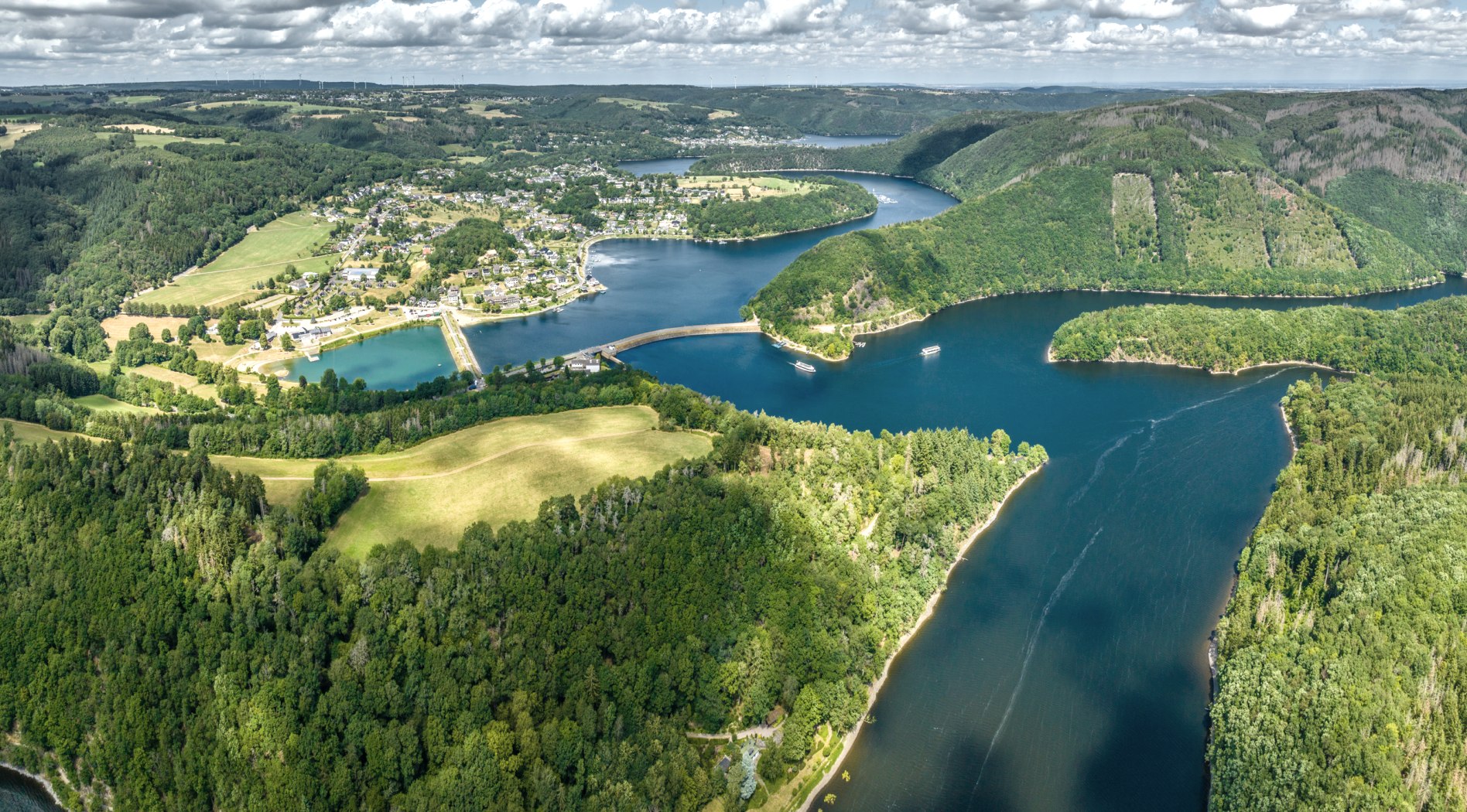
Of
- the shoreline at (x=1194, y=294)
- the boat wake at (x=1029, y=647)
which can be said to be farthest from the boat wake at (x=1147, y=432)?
the shoreline at (x=1194, y=294)


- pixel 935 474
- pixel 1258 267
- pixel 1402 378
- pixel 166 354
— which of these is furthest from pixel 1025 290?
pixel 166 354

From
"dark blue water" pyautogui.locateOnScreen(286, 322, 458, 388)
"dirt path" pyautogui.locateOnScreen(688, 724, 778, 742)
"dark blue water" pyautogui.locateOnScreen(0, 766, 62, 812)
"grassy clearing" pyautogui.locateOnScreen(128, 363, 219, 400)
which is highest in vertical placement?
"grassy clearing" pyautogui.locateOnScreen(128, 363, 219, 400)

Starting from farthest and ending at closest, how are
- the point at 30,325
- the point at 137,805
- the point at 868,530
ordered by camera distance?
the point at 30,325 < the point at 868,530 < the point at 137,805

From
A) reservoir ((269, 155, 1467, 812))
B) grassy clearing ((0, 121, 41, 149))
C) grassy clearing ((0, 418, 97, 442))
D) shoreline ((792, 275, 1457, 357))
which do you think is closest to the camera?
reservoir ((269, 155, 1467, 812))

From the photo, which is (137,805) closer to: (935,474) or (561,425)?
(561,425)

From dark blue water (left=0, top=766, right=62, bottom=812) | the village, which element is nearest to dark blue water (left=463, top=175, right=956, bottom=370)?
the village

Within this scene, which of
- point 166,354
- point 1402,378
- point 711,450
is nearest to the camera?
point 711,450

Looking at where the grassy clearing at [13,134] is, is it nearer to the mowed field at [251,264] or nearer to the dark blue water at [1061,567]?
the mowed field at [251,264]

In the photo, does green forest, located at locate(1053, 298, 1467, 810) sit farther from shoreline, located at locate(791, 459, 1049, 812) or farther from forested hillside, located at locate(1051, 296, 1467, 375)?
shoreline, located at locate(791, 459, 1049, 812)
